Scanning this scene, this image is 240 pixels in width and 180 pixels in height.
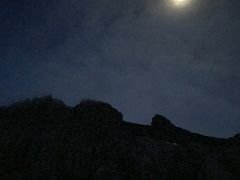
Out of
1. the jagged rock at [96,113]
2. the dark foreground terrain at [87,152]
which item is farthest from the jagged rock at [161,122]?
the jagged rock at [96,113]

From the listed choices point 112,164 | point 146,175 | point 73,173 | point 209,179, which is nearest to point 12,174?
point 73,173

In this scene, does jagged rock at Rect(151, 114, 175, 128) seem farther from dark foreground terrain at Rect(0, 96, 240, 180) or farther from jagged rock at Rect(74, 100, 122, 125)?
jagged rock at Rect(74, 100, 122, 125)

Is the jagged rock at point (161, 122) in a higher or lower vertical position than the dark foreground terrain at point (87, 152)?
higher

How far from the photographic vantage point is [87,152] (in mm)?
27750

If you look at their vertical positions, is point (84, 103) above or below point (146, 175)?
above

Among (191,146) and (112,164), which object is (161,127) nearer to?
(191,146)

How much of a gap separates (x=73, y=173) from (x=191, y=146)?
12.0m

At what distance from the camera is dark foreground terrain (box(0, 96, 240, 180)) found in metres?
25.9

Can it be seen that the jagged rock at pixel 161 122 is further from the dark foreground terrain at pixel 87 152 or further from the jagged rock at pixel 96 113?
the jagged rock at pixel 96 113

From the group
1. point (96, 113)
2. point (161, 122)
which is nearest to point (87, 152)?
point (96, 113)

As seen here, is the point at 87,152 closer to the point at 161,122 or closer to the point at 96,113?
the point at 96,113

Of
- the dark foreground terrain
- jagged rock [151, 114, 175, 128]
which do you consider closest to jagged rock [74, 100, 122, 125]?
the dark foreground terrain

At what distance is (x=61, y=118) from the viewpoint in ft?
109

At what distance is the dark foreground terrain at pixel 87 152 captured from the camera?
25.9 m
